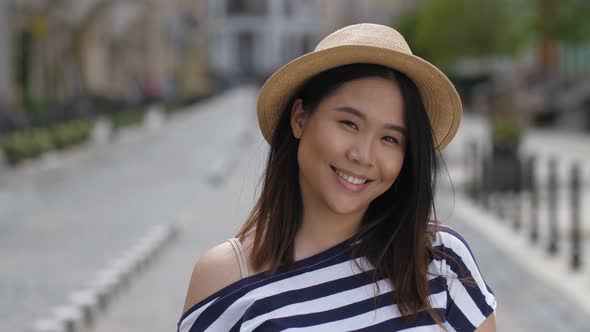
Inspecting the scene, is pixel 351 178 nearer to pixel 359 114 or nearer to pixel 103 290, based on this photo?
pixel 359 114

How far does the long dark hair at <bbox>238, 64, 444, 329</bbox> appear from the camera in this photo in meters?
1.94

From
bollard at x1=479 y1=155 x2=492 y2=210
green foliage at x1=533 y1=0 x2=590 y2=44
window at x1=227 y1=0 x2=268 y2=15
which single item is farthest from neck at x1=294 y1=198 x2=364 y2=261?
window at x1=227 y1=0 x2=268 y2=15

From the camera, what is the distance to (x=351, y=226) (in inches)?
80.2

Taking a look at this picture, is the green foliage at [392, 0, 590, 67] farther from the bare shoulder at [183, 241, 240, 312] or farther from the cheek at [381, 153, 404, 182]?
the bare shoulder at [183, 241, 240, 312]

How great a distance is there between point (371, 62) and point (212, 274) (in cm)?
49

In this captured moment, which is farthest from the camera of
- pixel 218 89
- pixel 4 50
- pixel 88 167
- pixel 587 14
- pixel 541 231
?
pixel 218 89

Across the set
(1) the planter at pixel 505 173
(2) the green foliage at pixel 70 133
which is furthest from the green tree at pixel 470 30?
(1) the planter at pixel 505 173

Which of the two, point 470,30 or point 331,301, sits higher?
point 331,301

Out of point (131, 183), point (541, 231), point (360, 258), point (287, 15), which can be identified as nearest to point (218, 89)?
point (287, 15)

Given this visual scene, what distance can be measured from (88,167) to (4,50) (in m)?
4.17

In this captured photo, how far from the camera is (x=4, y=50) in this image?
21922 mm

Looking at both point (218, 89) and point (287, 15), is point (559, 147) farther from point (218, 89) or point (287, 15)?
point (287, 15)

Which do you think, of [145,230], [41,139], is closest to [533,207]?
[145,230]

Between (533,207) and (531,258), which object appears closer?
(531,258)
